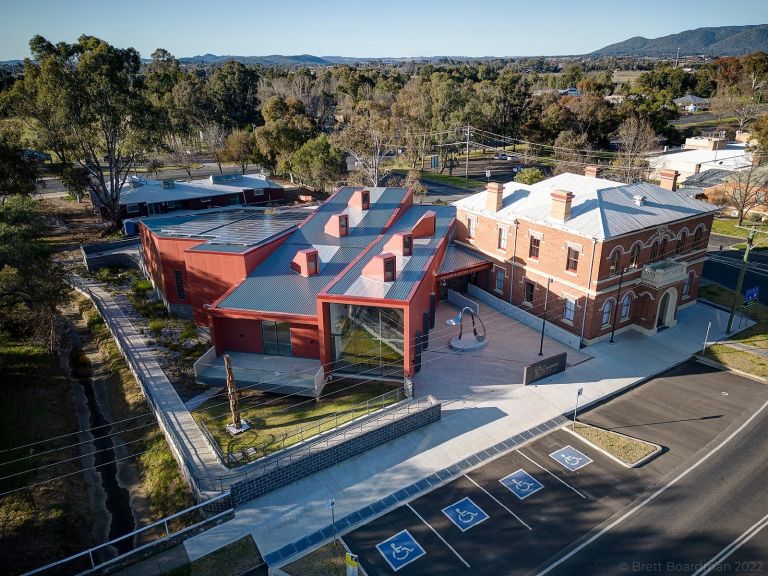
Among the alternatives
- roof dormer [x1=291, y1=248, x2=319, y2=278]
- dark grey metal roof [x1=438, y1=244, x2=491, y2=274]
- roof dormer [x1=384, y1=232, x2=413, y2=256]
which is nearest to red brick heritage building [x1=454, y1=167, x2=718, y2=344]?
dark grey metal roof [x1=438, y1=244, x2=491, y2=274]

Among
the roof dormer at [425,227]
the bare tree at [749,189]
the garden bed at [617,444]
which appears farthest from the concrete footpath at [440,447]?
the bare tree at [749,189]

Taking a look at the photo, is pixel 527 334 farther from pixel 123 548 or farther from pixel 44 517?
pixel 44 517

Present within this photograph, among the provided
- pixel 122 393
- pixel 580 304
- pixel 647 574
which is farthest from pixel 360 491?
pixel 580 304

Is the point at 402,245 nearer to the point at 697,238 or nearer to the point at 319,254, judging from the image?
the point at 319,254

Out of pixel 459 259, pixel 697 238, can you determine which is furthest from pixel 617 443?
pixel 697 238

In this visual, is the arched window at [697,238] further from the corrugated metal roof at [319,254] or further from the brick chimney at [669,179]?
the corrugated metal roof at [319,254]
